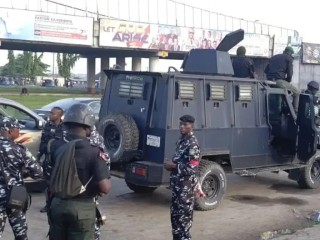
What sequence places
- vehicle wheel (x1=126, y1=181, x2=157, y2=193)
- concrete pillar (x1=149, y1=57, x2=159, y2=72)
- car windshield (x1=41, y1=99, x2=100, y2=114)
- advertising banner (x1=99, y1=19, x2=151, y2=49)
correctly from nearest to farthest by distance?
vehicle wheel (x1=126, y1=181, x2=157, y2=193), car windshield (x1=41, y1=99, x2=100, y2=114), advertising banner (x1=99, y1=19, x2=151, y2=49), concrete pillar (x1=149, y1=57, x2=159, y2=72)

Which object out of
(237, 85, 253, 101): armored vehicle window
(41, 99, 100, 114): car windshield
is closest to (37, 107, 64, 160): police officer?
(237, 85, 253, 101): armored vehicle window

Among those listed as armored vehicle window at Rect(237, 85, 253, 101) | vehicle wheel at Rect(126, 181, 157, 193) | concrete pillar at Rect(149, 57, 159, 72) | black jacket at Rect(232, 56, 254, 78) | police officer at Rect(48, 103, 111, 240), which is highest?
concrete pillar at Rect(149, 57, 159, 72)

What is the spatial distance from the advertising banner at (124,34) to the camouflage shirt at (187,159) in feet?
114

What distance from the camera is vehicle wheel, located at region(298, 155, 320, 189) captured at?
10.4 metres

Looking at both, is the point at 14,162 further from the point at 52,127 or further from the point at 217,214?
the point at 217,214

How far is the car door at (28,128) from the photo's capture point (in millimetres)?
9180

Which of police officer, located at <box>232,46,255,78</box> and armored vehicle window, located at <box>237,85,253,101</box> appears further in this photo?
police officer, located at <box>232,46,255,78</box>

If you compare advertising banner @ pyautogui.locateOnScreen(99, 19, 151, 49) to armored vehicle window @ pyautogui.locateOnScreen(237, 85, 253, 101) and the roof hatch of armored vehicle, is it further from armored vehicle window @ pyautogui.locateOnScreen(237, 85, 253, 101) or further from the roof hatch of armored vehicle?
armored vehicle window @ pyautogui.locateOnScreen(237, 85, 253, 101)

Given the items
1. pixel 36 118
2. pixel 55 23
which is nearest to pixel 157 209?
pixel 36 118

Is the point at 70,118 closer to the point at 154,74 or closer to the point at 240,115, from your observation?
the point at 154,74

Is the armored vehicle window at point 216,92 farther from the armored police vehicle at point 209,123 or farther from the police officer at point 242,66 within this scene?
the police officer at point 242,66

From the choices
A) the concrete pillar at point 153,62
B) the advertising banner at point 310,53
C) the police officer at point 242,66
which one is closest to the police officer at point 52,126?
the police officer at point 242,66

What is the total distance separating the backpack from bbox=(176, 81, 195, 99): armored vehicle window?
441cm

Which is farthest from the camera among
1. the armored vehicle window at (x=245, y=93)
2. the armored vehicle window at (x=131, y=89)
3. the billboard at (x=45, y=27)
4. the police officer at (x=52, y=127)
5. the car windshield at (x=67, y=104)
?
the billboard at (x=45, y=27)
